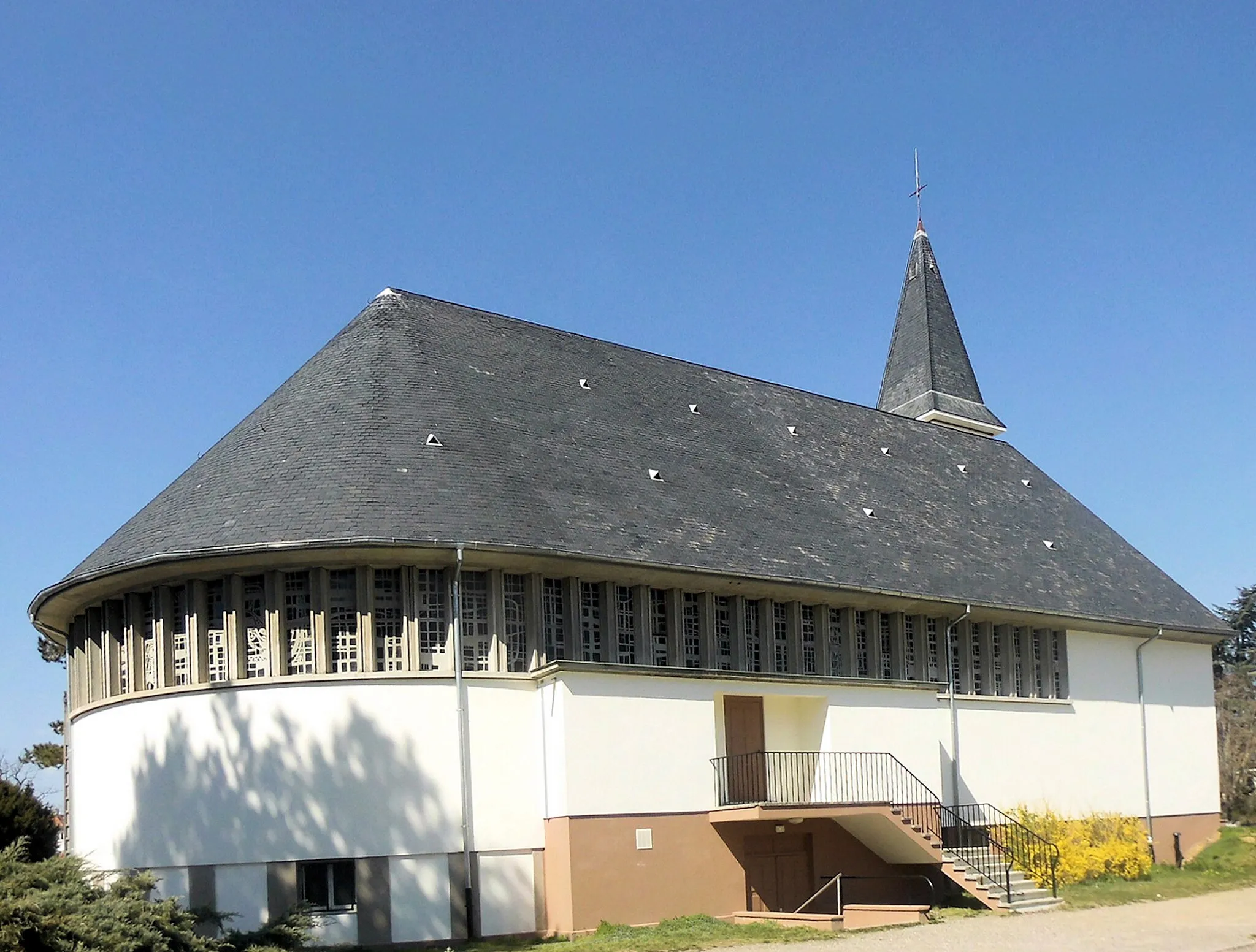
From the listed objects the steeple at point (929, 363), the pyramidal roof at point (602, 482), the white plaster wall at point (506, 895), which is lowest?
the white plaster wall at point (506, 895)

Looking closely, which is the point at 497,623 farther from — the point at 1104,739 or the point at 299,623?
the point at 1104,739

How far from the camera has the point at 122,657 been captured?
24.1m

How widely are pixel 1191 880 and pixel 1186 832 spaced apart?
528 centimetres

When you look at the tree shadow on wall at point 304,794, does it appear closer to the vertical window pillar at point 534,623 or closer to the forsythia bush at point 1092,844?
the vertical window pillar at point 534,623

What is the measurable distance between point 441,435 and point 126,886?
36.4 ft

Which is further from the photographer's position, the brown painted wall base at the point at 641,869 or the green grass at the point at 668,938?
the brown painted wall base at the point at 641,869

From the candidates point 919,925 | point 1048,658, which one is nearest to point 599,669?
point 919,925

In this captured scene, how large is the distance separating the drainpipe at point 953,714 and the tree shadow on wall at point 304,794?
38.1 ft

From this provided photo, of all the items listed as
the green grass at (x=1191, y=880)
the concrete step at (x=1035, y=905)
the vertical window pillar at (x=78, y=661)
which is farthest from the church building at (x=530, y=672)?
the green grass at (x=1191, y=880)

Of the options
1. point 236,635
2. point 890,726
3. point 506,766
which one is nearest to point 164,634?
point 236,635

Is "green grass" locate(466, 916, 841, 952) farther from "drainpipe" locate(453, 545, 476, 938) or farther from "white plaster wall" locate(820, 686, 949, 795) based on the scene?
"white plaster wall" locate(820, 686, 949, 795)

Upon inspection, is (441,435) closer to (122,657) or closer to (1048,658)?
(122,657)

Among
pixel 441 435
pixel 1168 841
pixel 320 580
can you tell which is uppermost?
pixel 441 435

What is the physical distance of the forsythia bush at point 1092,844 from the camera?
28297 mm
